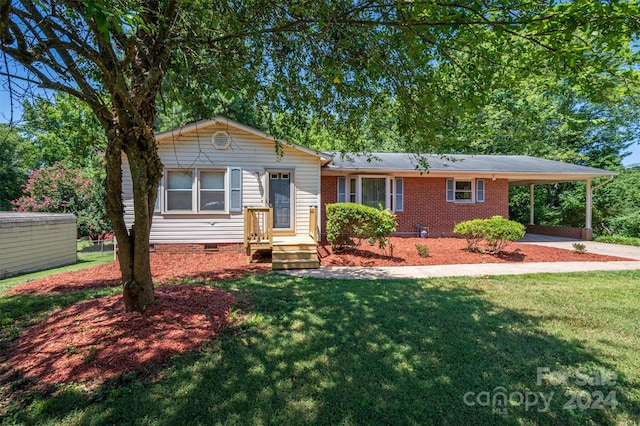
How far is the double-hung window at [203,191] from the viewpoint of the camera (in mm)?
9516

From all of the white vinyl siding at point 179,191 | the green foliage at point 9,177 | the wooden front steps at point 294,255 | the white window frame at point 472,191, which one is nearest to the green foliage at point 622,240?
the white window frame at point 472,191

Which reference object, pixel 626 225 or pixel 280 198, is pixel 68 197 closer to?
pixel 280 198

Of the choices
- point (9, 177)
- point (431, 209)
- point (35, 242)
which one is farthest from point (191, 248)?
point (9, 177)

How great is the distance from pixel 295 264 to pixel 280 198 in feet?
11.0

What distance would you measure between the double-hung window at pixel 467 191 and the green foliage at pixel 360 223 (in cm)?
639

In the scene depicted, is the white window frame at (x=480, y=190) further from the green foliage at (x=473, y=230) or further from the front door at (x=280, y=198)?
the front door at (x=280, y=198)

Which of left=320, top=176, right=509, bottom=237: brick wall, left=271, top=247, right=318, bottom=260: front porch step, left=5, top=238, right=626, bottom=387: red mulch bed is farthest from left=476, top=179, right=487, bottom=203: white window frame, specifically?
left=5, top=238, right=626, bottom=387: red mulch bed

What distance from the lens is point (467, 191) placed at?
13.6 meters

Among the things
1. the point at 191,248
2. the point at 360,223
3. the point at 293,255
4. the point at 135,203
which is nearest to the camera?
the point at 135,203

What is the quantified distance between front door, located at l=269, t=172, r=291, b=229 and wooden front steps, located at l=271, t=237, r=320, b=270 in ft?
7.14

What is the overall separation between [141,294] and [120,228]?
2.89 ft

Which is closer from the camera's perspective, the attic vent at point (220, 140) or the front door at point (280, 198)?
the attic vent at point (220, 140)

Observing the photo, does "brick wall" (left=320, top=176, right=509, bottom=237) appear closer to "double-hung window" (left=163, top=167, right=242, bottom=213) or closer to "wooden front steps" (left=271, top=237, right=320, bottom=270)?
"wooden front steps" (left=271, top=237, right=320, bottom=270)

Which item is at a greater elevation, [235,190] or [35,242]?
[235,190]
